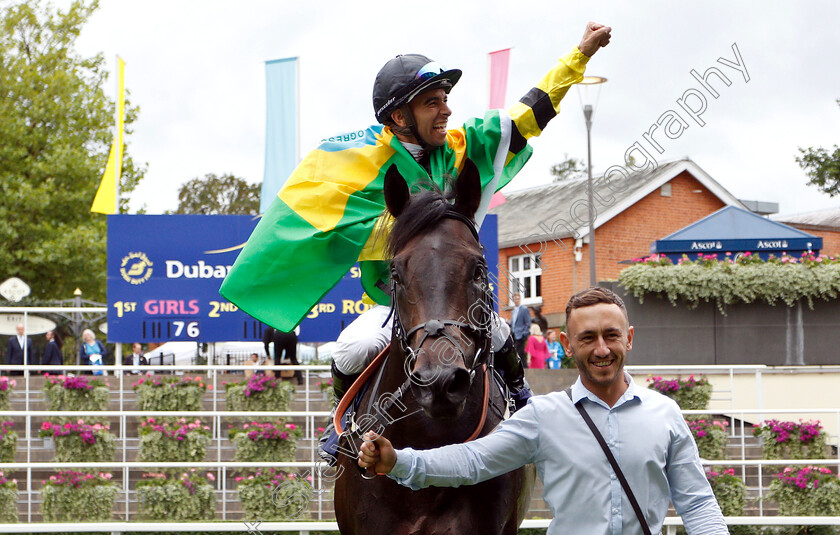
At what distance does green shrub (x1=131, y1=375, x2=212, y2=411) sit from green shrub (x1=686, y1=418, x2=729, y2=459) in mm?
5325

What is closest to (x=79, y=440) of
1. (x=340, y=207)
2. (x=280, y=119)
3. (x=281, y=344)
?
(x=281, y=344)

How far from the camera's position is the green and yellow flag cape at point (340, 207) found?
3.78m

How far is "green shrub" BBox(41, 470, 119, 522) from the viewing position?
350 inches

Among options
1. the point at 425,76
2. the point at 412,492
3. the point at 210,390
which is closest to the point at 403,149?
the point at 425,76

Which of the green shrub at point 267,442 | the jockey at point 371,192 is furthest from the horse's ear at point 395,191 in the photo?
the green shrub at point 267,442

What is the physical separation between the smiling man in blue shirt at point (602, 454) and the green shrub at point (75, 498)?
713 centimetres

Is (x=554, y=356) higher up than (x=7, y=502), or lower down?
higher up

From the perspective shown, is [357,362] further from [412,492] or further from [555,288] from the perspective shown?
[555,288]

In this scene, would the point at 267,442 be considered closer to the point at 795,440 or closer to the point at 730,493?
the point at 730,493

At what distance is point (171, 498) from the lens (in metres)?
8.86

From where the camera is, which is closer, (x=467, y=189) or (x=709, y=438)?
(x=467, y=189)

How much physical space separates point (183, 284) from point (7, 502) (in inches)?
200

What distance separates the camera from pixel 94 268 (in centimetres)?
2125

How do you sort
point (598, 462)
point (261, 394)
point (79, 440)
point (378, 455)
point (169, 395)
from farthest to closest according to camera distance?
point (261, 394), point (169, 395), point (79, 440), point (598, 462), point (378, 455)
